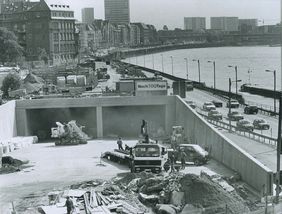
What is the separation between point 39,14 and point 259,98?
185ft

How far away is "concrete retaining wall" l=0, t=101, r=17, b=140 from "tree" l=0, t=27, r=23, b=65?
6333cm

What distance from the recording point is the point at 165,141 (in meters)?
30.0

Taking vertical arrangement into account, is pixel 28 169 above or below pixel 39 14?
below

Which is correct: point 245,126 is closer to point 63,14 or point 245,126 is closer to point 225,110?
point 225,110

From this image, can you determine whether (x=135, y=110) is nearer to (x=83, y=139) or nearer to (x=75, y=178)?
(x=83, y=139)

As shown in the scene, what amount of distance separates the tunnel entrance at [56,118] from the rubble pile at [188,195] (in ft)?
63.1

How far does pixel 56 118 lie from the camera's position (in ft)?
119

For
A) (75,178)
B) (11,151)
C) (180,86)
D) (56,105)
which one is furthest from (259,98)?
(75,178)

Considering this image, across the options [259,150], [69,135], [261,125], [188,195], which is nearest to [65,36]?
[261,125]

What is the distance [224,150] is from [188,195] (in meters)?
6.46

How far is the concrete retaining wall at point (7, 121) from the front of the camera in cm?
3076

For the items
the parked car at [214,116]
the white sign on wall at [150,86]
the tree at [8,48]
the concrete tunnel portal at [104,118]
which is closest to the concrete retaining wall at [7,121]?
the concrete tunnel portal at [104,118]

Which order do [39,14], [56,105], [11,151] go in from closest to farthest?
[11,151] < [56,105] < [39,14]

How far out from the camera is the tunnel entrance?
35781mm
